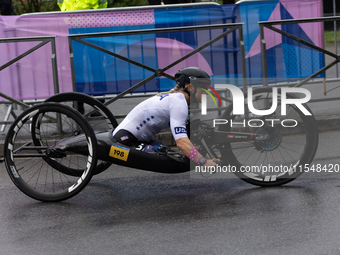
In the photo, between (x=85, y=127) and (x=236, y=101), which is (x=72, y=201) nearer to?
(x=85, y=127)

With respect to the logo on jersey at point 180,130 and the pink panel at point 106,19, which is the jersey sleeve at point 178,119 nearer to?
the logo on jersey at point 180,130

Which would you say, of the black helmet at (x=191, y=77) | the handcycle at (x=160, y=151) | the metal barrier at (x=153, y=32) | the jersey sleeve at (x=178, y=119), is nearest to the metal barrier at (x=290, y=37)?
the metal barrier at (x=153, y=32)

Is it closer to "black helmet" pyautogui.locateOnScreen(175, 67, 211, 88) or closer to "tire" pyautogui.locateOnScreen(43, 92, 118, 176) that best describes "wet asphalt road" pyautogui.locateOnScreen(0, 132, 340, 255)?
"tire" pyautogui.locateOnScreen(43, 92, 118, 176)

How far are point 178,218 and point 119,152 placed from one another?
2.74 ft

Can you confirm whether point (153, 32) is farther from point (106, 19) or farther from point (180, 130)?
point (180, 130)

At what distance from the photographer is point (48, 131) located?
20.7ft

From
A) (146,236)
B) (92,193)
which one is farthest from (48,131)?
(146,236)

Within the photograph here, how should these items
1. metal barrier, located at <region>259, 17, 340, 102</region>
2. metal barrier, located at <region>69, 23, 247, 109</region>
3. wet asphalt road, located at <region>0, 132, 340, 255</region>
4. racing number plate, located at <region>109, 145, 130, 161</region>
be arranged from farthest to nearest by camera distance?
metal barrier, located at <region>259, 17, 340, 102</region> < metal barrier, located at <region>69, 23, 247, 109</region> < racing number plate, located at <region>109, 145, 130, 161</region> < wet asphalt road, located at <region>0, 132, 340, 255</region>

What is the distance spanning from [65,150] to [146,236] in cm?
126

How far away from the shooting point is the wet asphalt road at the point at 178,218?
3.40 m

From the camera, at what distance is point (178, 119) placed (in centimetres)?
425

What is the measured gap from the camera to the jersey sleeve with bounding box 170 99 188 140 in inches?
167

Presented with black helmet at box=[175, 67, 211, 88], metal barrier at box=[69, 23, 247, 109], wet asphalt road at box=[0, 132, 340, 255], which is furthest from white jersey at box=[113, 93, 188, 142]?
metal barrier at box=[69, 23, 247, 109]

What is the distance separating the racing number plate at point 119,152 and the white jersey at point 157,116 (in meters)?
0.21
